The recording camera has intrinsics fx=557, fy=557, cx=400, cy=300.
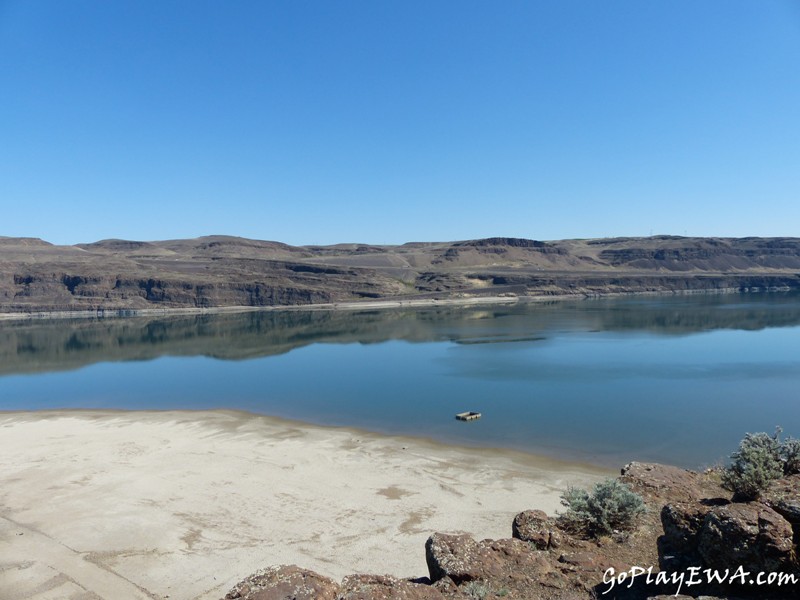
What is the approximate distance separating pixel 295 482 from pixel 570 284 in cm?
11823

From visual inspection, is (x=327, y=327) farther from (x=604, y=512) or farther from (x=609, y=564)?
(x=609, y=564)

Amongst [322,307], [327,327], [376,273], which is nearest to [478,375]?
[327,327]

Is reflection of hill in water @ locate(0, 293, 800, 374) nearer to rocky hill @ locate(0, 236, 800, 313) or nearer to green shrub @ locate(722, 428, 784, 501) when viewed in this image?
rocky hill @ locate(0, 236, 800, 313)

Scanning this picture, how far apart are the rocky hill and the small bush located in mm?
106948

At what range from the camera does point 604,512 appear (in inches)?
348

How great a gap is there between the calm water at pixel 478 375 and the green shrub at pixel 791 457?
36.5ft

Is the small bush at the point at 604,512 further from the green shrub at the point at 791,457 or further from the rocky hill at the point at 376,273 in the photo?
the rocky hill at the point at 376,273

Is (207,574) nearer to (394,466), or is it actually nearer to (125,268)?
(394,466)

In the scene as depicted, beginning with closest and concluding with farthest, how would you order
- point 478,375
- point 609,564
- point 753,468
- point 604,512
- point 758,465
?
point 609,564 < point 604,512 < point 753,468 < point 758,465 < point 478,375

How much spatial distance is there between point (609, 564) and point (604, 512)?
1323mm

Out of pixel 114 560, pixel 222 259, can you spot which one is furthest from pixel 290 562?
pixel 222 259

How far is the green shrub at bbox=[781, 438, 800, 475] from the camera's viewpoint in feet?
32.3

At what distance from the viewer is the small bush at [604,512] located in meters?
8.88

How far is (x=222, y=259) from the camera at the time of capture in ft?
465
